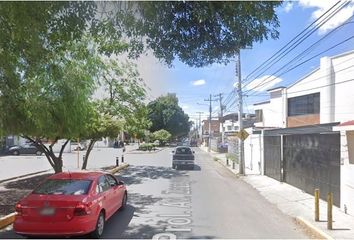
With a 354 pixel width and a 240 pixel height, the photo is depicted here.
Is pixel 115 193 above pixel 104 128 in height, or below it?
below

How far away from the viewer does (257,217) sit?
1272 cm

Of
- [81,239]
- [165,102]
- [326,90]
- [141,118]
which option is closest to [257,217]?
[81,239]

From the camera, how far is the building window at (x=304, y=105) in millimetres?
43131

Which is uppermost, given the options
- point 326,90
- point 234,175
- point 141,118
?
point 326,90

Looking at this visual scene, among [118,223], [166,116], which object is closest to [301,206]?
[118,223]

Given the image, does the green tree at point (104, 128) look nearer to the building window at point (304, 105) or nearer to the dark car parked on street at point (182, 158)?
the dark car parked on street at point (182, 158)

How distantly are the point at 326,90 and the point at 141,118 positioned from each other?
1797cm

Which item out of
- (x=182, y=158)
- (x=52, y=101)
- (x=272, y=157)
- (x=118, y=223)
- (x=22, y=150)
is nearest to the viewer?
(x=118, y=223)

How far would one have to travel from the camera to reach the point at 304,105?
149 feet

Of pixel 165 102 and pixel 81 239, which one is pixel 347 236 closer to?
pixel 81 239

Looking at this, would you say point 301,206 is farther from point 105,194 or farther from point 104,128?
point 104,128

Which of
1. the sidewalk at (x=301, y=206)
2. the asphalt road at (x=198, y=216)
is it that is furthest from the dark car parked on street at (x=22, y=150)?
the asphalt road at (x=198, y=216)

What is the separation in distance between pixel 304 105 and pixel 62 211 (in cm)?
3924

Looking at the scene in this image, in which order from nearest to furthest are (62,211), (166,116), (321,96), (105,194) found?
(62,211), (105,194), (321,96), (166,116)
